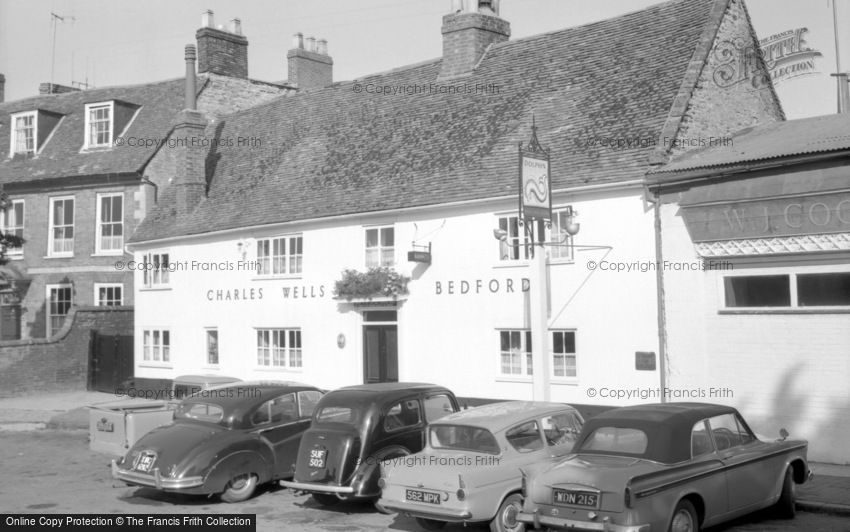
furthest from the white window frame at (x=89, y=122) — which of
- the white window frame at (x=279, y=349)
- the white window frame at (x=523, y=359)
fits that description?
the white window frame at (x=523, y=359)

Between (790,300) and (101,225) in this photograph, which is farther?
(101,225)

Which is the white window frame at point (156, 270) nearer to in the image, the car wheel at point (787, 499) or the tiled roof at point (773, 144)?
the tiled roof at point (773, 144)

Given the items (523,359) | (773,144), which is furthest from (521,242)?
(773,144)

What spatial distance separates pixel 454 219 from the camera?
63.3 ft

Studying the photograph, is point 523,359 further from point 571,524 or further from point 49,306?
point 49,306

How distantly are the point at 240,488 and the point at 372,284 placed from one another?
8.22 metres

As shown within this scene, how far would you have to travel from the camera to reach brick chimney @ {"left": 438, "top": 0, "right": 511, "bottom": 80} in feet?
77.5

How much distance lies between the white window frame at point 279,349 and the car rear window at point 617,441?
13417 mm

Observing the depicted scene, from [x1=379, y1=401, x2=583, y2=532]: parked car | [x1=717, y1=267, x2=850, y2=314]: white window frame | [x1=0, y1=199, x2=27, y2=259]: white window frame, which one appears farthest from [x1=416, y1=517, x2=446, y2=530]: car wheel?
[x1=0, y1=199, x2=27, y2=259]: white window frame

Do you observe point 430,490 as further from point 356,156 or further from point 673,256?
point 356,156

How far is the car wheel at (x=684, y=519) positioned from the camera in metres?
9.10

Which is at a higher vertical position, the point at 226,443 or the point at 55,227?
the point at 55,227

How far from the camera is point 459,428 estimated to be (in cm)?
1091

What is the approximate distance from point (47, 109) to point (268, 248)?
55.0ft
